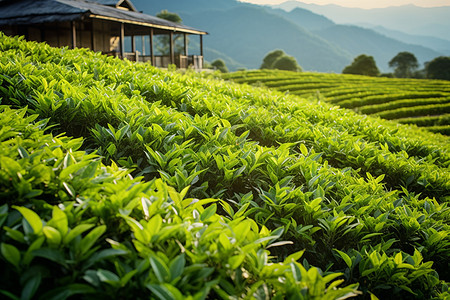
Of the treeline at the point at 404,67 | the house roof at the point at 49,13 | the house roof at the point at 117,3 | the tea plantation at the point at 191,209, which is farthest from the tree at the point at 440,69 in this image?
the tea plantation at the point at 191,209

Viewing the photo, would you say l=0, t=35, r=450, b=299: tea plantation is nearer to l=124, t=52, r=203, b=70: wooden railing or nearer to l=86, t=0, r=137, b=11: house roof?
l=124, t=52, r=203, b=70: wooden railing

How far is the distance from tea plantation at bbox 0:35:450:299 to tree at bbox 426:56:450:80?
64405mm

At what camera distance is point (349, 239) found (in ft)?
7.41

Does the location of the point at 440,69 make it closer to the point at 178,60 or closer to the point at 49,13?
the point at 178,60

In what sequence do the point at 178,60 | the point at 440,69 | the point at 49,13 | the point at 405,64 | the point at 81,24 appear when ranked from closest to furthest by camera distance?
the point at 49,13, the point at 81,24, the point at 178,60, the point at 440,69, the point at 405,64

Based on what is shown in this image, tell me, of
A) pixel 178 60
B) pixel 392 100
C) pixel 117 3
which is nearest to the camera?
pixel 392 100

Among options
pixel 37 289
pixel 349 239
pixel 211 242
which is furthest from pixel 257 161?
pixel 37 289

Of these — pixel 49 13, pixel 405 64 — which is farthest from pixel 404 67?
pixel 49 13

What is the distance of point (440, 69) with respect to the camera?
2274 inches

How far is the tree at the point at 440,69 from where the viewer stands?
185ft

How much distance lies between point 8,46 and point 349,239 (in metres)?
5.66

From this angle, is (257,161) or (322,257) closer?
(322,257)

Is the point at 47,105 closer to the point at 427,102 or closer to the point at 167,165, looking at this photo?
the point at 167,165

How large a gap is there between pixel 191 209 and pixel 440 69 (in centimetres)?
6966
